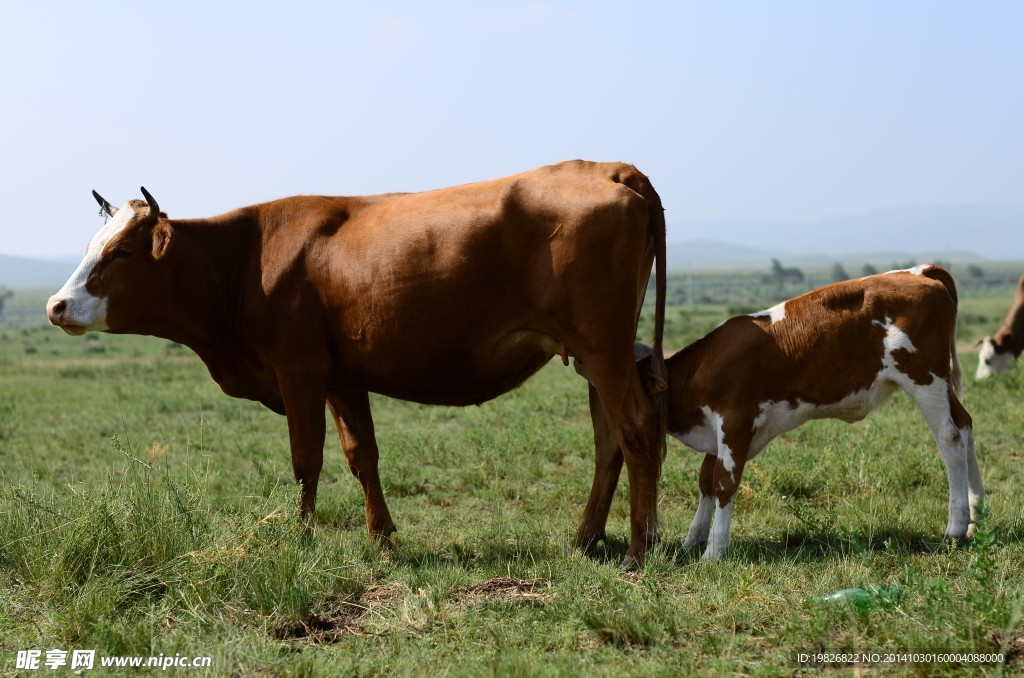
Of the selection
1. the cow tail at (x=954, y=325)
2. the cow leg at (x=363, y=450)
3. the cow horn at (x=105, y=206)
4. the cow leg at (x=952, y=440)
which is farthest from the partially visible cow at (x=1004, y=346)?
the cow horn at (x=105, y=206)

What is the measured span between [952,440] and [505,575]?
2866mm

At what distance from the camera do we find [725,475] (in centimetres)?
549

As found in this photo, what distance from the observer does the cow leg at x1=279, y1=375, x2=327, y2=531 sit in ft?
19.4

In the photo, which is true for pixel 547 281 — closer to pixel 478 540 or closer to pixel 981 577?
pixel 478 540

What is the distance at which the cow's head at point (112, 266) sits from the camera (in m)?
5.85

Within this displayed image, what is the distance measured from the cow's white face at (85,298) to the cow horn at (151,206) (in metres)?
0.12

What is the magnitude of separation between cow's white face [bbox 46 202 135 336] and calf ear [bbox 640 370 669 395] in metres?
3.64

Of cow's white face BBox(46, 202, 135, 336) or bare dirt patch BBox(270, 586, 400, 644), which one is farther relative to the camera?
cow's white face BBox(46, 202, 135, 336)

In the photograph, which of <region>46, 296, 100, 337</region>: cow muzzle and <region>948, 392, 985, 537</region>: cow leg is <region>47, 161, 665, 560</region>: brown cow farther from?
<region>948, 392, 985, 537</region>: cow leg

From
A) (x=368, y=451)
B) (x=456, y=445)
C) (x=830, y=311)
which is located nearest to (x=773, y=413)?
(x=830, y=311)

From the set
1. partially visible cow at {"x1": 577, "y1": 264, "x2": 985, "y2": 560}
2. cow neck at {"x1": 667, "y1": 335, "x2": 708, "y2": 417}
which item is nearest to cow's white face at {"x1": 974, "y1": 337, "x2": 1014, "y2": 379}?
partially visible cow at {"x1": 577, "y1": 264, "x2": 985, "y2": 560}

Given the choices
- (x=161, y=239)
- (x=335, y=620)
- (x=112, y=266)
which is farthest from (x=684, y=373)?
(x=112, y=266)

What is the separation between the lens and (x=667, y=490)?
7398 mm

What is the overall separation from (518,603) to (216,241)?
3.38 m
